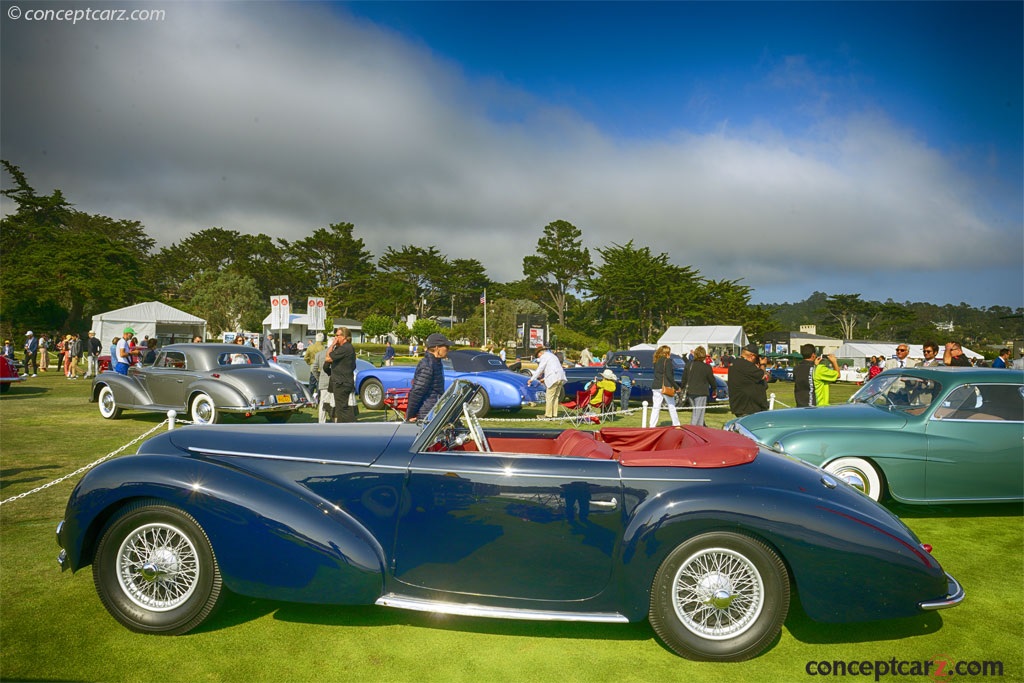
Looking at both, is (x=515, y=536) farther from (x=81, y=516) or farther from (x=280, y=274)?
(x=280, y=274)

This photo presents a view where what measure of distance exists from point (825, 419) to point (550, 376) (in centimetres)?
685

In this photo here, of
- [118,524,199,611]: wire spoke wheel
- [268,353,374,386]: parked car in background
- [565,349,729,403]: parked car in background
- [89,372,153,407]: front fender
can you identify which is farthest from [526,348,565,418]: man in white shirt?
[118,524,199,611]: wire spoke wheel

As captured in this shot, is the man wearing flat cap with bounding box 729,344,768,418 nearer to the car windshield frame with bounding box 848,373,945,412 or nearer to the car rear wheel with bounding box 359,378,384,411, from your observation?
the car windshield frame with bounding box 848,373,945,412

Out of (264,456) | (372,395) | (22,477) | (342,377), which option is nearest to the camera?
(264,456)

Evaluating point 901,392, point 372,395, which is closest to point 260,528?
point 901,392

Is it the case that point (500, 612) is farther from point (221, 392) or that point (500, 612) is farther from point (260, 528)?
point (221, 392)

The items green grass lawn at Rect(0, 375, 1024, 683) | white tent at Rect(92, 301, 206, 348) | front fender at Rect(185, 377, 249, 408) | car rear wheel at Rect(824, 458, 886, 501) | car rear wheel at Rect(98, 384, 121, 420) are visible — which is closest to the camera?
green grass lawn at Rect(0, 375, 1024, 683)

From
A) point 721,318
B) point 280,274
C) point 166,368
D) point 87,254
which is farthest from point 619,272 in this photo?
point 166,368

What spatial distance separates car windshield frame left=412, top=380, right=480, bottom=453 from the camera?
3.38m

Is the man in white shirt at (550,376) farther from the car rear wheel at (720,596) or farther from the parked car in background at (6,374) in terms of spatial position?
the parked car in background at (6,374)

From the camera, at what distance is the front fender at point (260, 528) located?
10.3 ft

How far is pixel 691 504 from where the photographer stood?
3074mm

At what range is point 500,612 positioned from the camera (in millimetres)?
3086

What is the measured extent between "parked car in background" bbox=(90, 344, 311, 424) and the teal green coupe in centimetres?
876
